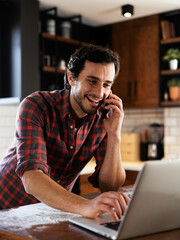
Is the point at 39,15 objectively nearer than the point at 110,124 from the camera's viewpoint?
No

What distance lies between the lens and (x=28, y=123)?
1.57 metres

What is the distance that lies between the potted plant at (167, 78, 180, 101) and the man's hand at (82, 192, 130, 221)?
3.16 m

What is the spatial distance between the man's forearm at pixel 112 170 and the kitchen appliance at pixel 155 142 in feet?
8.52

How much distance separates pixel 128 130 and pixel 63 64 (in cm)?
134

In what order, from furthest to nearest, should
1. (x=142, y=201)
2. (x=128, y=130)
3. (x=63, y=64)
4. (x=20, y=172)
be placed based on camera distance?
(x=128, y=130)
(x=63, y=64)
(x=20, y=172)
(x=142, y=201)

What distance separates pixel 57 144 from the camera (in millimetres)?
1812

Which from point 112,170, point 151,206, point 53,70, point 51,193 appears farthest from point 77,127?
point 53,70

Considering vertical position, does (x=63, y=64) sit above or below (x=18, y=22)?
below

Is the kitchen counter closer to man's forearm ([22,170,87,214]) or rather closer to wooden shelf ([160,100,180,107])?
man's forearm ([22,170,87,214])

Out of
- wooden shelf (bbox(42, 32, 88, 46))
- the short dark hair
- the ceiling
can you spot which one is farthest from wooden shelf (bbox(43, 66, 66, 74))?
the short dark hair

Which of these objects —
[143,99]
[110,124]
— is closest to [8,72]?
[143,99]

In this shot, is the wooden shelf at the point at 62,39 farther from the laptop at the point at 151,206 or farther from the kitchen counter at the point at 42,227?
the laptop at the point at 151,206

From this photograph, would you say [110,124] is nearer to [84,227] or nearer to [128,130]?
[84,227]

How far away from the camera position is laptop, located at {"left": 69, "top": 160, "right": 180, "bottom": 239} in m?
1.01
